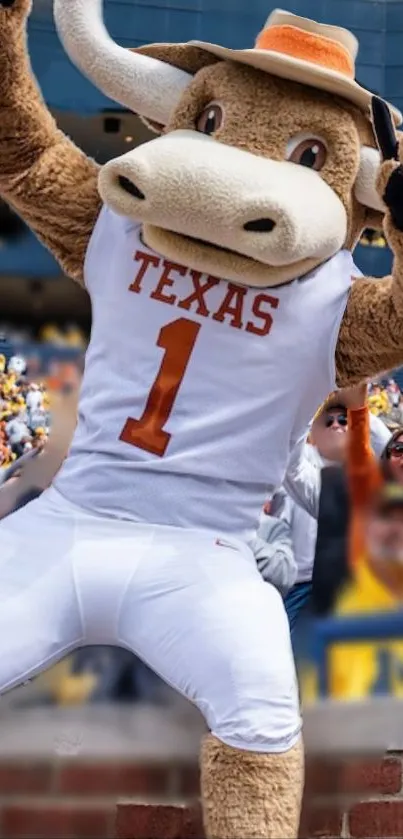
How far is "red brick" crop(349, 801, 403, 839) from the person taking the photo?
126 centimetres

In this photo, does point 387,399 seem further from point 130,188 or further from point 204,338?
point 130,188

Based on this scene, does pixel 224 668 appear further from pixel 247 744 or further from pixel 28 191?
pixel 28 191

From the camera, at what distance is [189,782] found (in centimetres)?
118

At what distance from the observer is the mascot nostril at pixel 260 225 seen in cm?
110

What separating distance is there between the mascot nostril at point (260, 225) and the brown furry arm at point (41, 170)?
0.34 meters

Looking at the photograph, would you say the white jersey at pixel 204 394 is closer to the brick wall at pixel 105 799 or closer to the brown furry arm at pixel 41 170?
the brown furry arm at pixel 41 170

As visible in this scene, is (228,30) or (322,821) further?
(228,30)


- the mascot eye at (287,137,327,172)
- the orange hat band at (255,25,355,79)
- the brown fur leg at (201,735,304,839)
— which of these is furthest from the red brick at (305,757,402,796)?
the orange hat band at (255,25,355,79)

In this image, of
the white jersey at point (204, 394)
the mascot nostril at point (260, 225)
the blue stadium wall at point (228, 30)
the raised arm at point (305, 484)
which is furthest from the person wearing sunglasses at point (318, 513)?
the blue stadium wall at point (228, 30)

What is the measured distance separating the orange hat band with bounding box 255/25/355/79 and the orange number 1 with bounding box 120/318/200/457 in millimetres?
407

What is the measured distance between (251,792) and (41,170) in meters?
0.89

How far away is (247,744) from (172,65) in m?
0.95

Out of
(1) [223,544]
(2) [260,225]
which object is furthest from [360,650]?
(2) [260,225]

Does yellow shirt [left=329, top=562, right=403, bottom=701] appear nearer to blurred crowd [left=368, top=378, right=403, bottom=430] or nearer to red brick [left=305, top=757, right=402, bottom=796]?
red brick [left=305, top=757, right=402, bottom=796]
